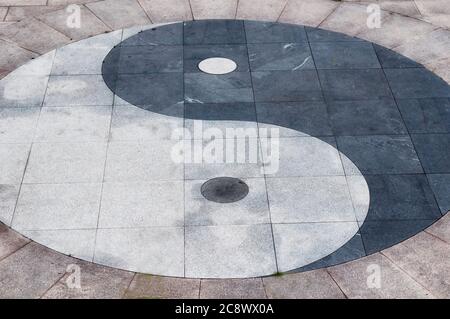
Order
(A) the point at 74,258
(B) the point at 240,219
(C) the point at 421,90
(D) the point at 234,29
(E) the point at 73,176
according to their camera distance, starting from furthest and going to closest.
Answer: (D) the point at 234,29 → (C) the point at 421,90 → (E) the point at 73,176 → (B) the point at 240,219 → (A) the point at 74,258

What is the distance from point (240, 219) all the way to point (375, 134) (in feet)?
14.3

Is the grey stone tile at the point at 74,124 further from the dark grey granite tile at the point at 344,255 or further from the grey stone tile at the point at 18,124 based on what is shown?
the dark grey granite tile at the point at 344,255

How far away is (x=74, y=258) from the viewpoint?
42.8 feet

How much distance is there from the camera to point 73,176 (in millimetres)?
14992

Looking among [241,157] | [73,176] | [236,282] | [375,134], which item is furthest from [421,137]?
[73,176]

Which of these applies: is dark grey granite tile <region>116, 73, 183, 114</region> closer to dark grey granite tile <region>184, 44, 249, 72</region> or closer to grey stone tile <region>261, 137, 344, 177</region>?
dark grey granite tile <region>184, 44, 249, 72</region>

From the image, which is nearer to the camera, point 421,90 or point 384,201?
point 384,201

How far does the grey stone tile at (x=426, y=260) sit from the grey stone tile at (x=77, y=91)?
7948mm

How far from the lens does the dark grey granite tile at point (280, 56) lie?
18.7 m

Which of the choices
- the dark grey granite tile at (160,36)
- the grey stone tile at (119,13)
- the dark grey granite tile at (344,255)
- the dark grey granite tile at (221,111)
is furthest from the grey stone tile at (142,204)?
the grey stone tile at (119,13)

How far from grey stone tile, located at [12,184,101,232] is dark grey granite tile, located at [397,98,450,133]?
7.51m

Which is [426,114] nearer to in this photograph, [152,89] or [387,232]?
[387,232]
